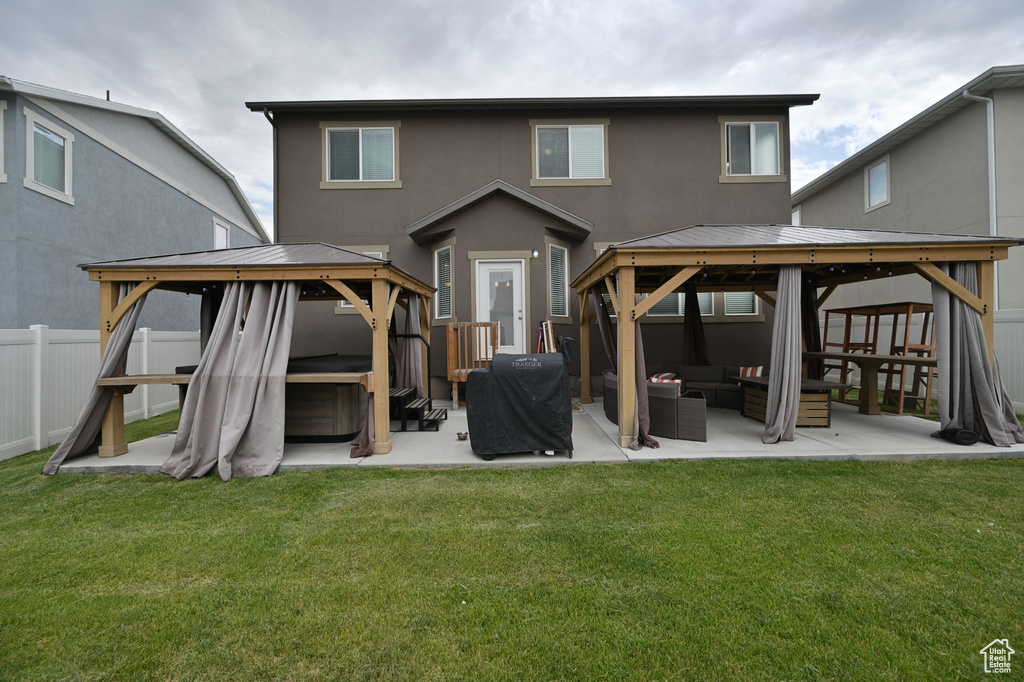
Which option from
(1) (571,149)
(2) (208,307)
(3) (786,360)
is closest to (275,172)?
(2) (208,307)

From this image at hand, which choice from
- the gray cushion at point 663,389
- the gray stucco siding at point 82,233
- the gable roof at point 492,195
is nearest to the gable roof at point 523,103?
the gable roof at point 492,195

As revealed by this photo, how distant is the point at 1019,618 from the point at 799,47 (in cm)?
1493

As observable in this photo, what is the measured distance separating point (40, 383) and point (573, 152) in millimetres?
10129

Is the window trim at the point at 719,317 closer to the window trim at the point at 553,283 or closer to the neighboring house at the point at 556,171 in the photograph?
the neighboring house at the point at 556,171

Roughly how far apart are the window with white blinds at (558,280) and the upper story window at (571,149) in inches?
76.2

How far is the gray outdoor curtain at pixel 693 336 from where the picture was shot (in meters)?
9.03

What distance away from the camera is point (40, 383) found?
19.2 feet

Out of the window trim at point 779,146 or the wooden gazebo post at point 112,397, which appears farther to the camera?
the window trim at point 779,146

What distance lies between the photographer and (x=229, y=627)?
232 cm

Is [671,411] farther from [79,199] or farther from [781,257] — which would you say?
[79,199]

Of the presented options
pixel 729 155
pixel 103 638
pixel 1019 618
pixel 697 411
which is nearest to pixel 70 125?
pixel 103 638

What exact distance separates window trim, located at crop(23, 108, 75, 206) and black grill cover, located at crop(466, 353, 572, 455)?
32.7 ft

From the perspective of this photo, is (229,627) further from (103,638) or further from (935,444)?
(935,444)

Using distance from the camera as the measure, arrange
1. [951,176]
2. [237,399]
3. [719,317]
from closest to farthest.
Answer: [237,399], [951,176], [719,317]
